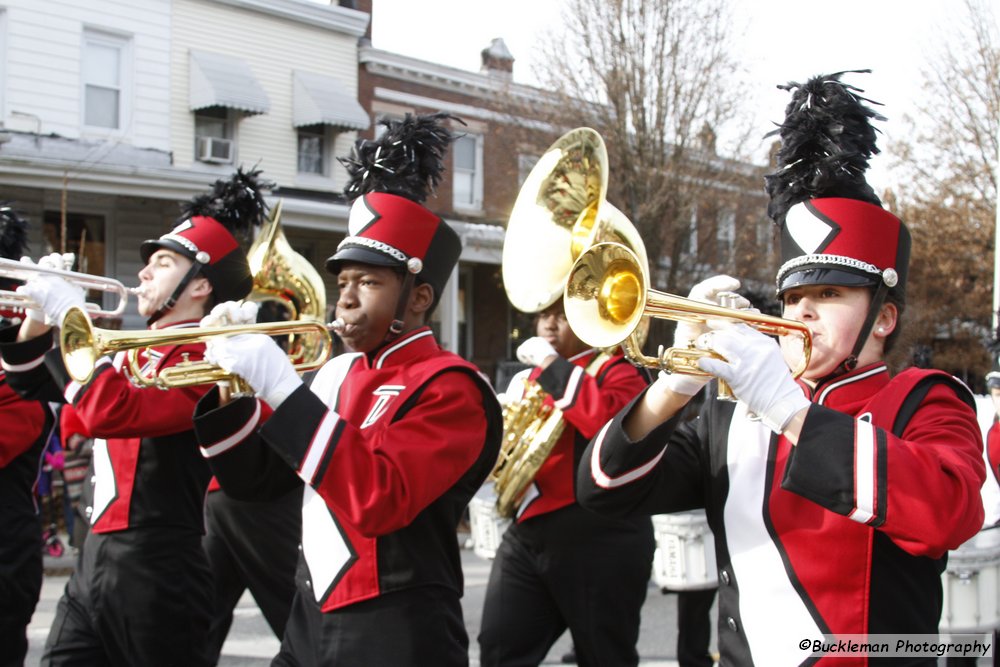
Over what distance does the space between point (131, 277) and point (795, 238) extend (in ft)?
42.0

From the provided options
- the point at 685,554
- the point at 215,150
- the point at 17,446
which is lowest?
the point at 685,554

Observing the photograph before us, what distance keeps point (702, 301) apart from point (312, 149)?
14.6 metres

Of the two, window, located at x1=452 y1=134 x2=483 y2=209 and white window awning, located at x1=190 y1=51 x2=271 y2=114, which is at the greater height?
white window awning, located at x1=190 y1=51 x2=271 y2=114

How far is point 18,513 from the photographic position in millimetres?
3965

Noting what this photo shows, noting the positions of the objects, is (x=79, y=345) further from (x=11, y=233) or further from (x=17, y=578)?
(x=11, y=233)

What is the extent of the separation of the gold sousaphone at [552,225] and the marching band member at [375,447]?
3.02 feet

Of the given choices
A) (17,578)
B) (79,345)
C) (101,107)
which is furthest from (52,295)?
(101,107)

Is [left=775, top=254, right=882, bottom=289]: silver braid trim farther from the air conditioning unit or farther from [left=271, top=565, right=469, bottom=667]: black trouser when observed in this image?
the air conditioning unit

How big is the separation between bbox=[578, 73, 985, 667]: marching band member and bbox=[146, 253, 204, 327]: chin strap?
231 cm

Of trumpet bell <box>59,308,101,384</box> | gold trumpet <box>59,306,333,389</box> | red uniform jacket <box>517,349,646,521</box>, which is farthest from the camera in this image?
red uniform jacket <box>517,349,646,521</box>

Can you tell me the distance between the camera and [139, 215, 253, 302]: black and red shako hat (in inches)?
168

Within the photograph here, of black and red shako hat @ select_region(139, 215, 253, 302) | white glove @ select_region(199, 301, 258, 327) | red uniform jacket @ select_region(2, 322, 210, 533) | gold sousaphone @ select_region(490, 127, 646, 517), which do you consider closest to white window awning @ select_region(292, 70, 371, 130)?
black and red shako hat @ select_region(139, 215, 253, 302)

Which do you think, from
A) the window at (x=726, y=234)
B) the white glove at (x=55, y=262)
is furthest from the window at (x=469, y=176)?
the white glove at (x=55, y=262)

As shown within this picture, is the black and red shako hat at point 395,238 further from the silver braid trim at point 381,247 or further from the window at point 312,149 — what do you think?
the window at point 312,149
